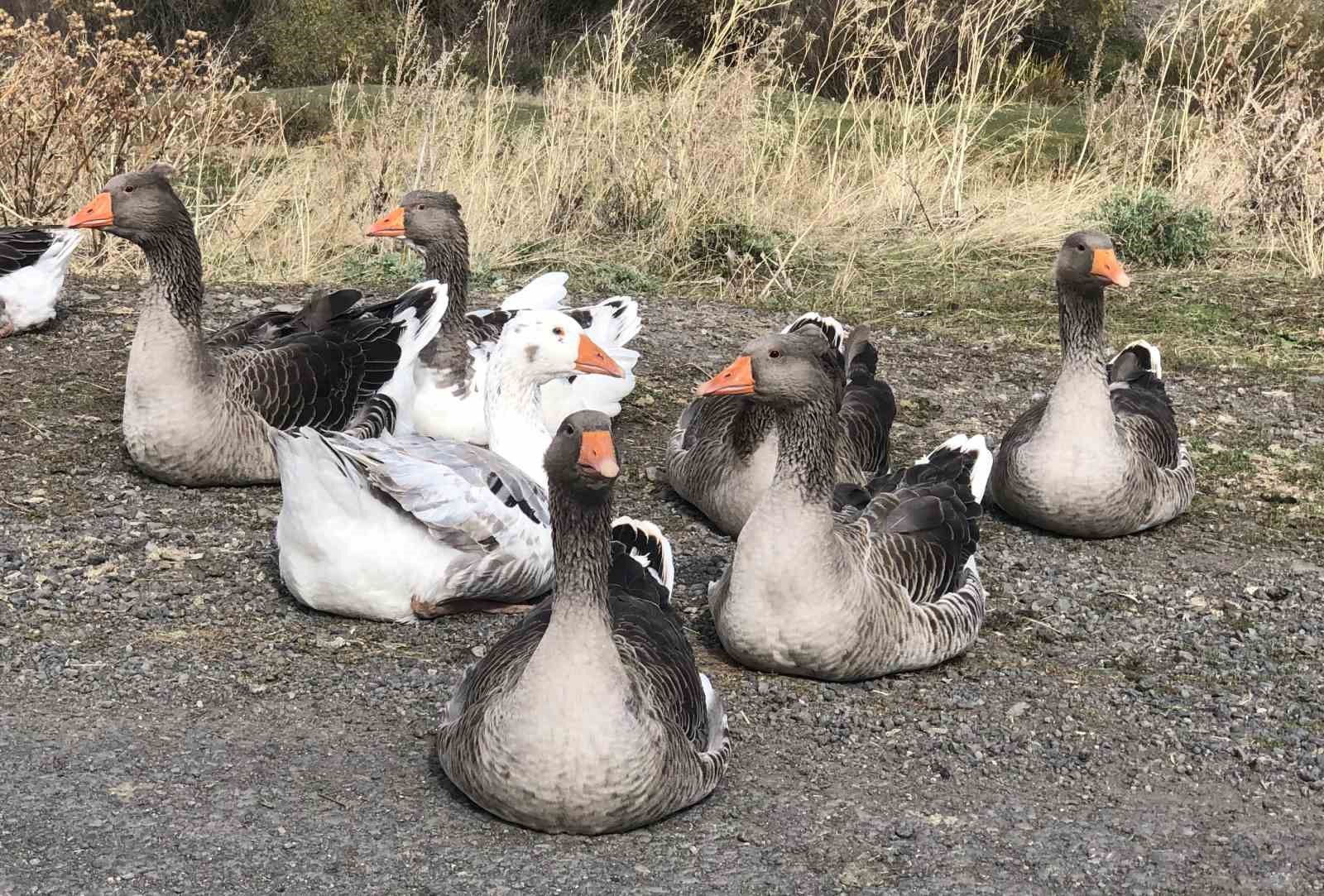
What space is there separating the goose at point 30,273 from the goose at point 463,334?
74.0 inches

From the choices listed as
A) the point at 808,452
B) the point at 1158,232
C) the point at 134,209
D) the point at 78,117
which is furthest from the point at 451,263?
the point at 1158,232

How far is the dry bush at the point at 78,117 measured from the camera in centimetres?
1001

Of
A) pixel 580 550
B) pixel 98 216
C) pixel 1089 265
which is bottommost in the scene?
pixel 580 550

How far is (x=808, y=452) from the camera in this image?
514cm

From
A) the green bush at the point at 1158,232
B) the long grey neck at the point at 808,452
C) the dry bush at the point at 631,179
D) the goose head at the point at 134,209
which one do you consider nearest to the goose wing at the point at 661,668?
the long grey neck at the point at 808,452

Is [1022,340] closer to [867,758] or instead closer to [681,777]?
[867,758]

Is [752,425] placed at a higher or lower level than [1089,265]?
lower

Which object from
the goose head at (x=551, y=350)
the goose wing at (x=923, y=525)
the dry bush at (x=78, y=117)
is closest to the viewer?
the goose wing at (x=923, y=525)

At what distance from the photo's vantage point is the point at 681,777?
13.7ft

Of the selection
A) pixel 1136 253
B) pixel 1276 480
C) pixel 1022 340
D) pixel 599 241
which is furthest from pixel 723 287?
pixel 1276 480

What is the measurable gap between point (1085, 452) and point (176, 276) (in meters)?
4.04

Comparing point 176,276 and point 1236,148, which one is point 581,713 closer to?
point 176,276

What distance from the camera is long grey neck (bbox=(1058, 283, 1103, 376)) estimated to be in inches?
263

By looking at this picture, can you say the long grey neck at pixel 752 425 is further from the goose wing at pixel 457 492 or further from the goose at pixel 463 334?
the goose at pixel 463 334
